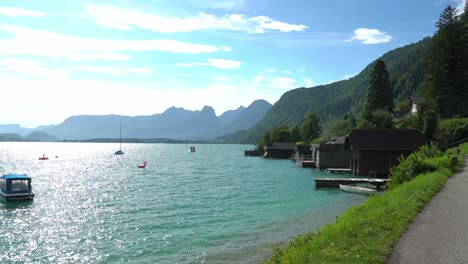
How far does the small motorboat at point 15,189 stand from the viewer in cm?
3950

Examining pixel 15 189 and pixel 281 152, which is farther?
pixel 281 152

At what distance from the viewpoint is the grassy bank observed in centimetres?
1205

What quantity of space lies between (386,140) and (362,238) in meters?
51.5

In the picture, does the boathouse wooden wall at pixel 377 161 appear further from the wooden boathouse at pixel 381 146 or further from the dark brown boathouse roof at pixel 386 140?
the dark brown boathouse roof at pixel 386 140

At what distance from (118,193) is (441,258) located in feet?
135

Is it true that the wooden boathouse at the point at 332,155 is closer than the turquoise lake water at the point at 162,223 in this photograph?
No

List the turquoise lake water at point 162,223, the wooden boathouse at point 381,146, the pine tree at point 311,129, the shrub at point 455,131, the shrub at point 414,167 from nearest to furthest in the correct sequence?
the turquoise lake water at point 162,223 < the shrub at point 414,167 < the wooden boathouse at point 381,146 < the shrub at point 455,131 < the pine tree at point 311,129

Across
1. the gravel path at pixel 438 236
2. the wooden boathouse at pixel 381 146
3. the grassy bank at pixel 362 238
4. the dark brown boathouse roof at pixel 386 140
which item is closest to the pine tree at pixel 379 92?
the dark brown boathouse roof at pixel 386 140

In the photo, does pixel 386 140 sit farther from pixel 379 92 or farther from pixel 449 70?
pixel 379 92

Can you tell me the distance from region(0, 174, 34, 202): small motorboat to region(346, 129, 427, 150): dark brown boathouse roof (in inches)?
1798

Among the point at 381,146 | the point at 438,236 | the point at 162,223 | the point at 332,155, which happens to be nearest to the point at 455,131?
the point at 381,146

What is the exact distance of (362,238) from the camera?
14.0 metres

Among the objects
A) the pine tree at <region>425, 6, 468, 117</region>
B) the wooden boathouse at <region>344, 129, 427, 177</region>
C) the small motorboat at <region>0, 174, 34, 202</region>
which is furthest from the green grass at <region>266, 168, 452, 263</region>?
the pine tree at <region>425, 6, 468, 117</region>

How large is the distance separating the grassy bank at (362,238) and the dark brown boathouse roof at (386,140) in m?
40.4
